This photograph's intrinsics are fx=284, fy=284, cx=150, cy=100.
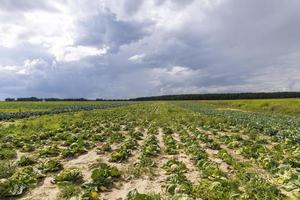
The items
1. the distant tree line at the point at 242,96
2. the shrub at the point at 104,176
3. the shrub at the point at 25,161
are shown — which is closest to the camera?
the shrub at the point at 104,176

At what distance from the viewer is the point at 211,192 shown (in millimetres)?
6047

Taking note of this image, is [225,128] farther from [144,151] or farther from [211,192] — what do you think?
[211,192]

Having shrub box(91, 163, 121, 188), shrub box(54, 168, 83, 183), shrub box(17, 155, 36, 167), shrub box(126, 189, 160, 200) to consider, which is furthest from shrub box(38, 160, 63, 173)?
shrub box(126, 189, 160, 200)

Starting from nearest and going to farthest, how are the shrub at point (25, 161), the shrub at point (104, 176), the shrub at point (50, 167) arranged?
the shrub at point (104, 176)
the shrub at point (50, 167)
the shrub at point (25, 161)

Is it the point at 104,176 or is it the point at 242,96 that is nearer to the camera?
the point at 104,176

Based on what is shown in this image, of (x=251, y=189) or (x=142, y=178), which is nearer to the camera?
(x=251, y=189)

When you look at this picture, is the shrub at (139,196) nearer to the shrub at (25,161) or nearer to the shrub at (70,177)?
the shrub at (70,177)

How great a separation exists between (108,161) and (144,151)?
5.46 feet

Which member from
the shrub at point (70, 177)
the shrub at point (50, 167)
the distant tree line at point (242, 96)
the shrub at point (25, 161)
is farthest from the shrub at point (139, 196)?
the distant tree line at point (242, 96)

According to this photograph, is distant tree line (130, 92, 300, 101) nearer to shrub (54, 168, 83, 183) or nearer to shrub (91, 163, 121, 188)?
shrub (91, 163, 121, 188)

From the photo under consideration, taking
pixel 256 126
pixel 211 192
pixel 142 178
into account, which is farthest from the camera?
pixel 256 126

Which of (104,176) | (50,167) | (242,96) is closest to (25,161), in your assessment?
(50,167)

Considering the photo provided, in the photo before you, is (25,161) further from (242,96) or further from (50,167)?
(242,96)

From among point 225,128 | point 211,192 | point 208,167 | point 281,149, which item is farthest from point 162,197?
point 225,128
